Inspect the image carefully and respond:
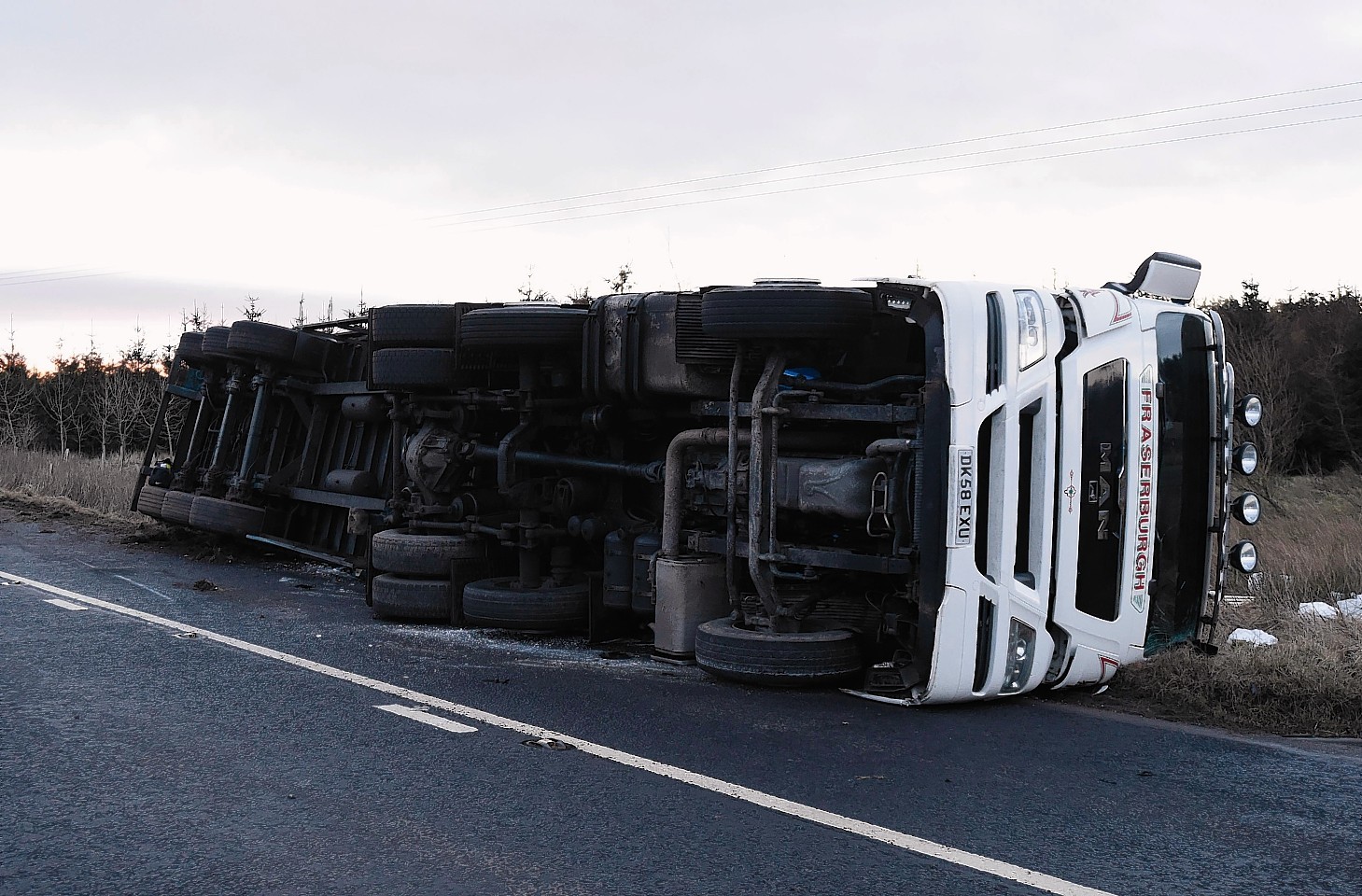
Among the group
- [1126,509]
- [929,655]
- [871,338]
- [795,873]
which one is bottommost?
[795,873]

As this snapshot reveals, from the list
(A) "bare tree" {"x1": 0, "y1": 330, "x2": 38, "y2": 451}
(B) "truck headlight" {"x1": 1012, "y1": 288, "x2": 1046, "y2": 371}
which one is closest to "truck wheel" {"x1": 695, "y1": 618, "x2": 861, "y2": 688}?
(B) "truck headlight" {"x1": 1012, "y1": 288, "x2": 1046, "y2": 371}

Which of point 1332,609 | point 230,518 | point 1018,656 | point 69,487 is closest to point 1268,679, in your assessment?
point 1018,656

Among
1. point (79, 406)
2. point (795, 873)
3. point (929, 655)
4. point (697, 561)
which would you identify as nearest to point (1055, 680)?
point (929, 655)

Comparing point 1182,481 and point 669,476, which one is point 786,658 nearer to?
point 669,476

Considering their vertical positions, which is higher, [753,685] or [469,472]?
[469,472]

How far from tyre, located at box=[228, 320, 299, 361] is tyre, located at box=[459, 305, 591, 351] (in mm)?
3989

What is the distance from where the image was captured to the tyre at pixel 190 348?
11.6 m

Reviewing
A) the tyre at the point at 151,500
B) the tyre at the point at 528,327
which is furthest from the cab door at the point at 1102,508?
the tyre at the point at 151,500

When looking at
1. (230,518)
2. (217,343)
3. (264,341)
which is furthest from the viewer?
(217,343)

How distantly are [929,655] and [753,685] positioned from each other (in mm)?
948

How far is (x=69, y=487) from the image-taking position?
16.4m

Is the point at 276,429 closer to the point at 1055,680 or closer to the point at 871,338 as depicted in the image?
the point at 871,338

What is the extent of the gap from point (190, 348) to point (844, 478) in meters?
8.38

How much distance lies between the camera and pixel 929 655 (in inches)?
199
